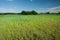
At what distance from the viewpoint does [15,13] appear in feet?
6.03

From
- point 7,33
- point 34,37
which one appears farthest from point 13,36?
point 34,37

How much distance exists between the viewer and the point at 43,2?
1918mm

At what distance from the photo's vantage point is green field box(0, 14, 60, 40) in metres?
1.75

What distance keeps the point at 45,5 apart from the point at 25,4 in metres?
0.30

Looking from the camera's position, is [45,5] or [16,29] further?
[45,5]

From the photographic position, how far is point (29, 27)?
181 cm

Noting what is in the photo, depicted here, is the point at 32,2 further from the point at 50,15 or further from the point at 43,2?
the point at 50,15

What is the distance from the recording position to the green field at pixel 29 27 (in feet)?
5.74

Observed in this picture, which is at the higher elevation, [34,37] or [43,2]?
[43,2]

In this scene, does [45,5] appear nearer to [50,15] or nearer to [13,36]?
[50,15]

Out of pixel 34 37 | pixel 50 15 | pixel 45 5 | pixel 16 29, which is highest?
pixel 45 5

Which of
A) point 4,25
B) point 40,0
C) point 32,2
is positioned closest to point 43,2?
point 40,0

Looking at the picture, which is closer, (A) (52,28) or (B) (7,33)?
(B) (7,33)

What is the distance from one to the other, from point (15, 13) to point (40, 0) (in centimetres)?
43
